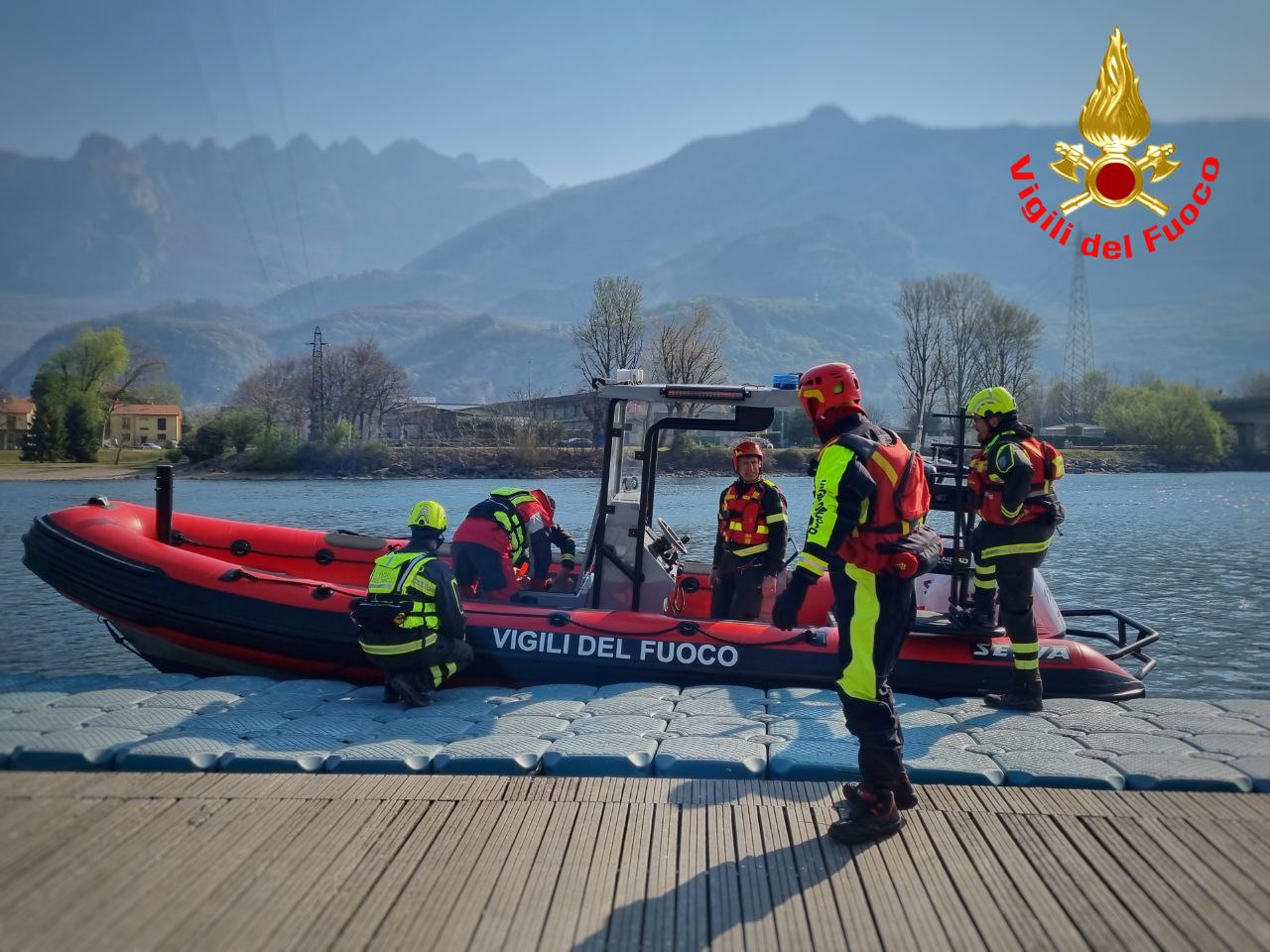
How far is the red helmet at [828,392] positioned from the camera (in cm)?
361

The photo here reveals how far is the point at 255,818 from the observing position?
3.70 m

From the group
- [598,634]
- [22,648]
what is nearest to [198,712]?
[598,634]

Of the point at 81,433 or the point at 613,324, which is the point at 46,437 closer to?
the point at 81,433

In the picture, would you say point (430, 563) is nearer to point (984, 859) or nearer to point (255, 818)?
point (255, 818)

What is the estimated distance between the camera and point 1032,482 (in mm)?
5402

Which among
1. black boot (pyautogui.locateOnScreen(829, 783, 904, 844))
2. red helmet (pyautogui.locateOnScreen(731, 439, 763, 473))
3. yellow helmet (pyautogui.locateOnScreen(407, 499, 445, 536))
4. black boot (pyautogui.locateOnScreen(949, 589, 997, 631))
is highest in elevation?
red helmet (pyautogui.locateOnScreen(731, 439, 763, 473))

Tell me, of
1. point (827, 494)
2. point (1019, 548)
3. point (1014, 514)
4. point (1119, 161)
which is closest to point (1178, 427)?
point (1119, 161)

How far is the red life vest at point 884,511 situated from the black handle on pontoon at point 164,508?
5.81m

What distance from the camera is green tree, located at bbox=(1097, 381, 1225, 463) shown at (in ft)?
158

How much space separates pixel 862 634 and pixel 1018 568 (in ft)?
7.74

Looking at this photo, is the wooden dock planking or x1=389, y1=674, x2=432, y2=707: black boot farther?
x1=389, y1=674, x2=432, y2=707: black boot

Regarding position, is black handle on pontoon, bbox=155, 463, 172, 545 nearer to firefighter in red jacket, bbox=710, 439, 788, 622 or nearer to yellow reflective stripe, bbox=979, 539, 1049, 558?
firefighter in red jacket, bbox=710, 439, 788, 622

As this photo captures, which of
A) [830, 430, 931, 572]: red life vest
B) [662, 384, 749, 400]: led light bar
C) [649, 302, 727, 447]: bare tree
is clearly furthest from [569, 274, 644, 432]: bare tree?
[830, 430, 931, 572]: red life vest

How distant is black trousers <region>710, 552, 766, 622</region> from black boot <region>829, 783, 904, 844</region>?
3.06m
